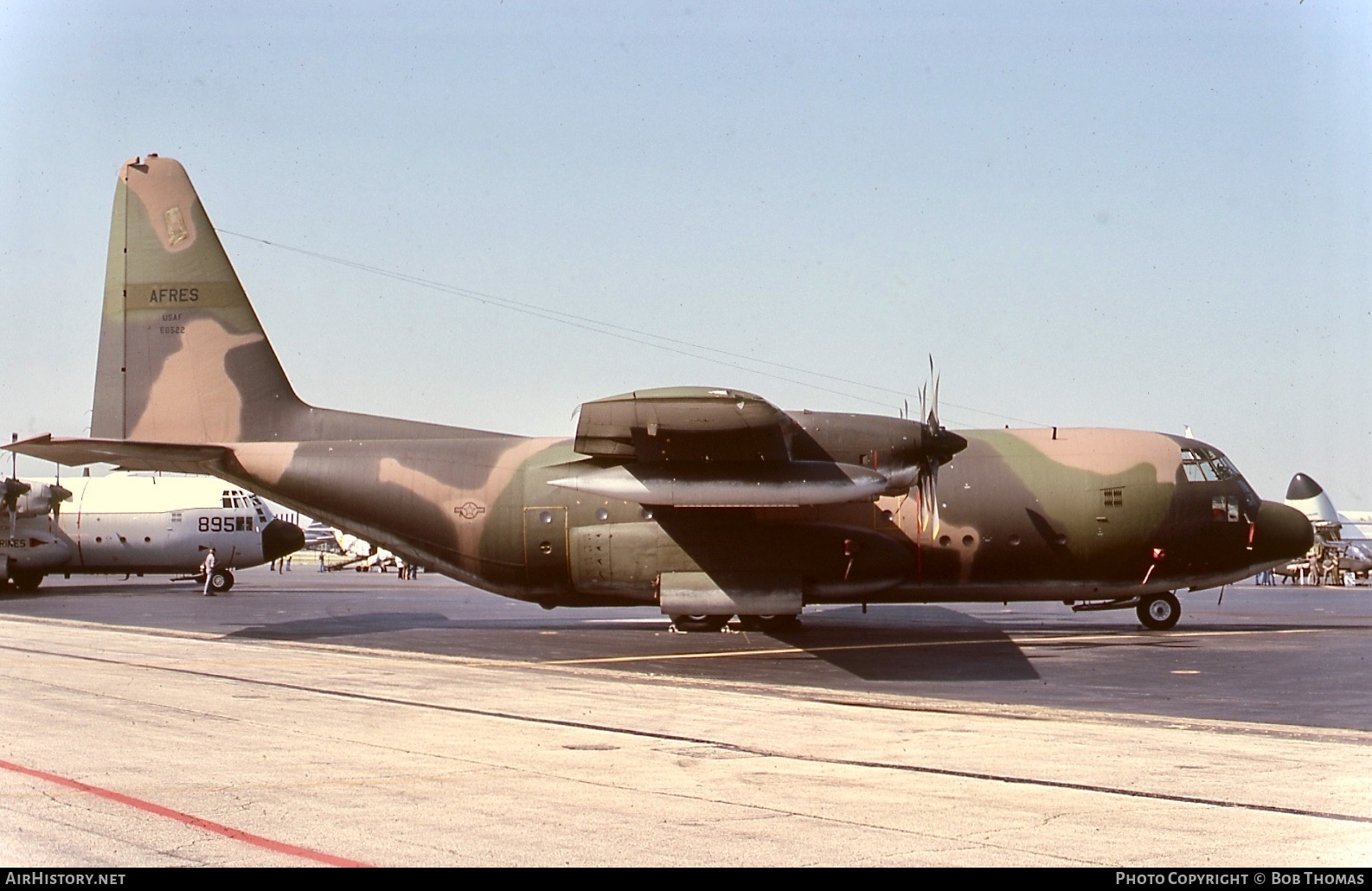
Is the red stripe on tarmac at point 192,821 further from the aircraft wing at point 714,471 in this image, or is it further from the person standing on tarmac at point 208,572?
the person standing on tarmac at point 208,572

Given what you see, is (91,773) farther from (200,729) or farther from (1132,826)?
(1132,826)

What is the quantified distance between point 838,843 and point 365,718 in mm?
7669

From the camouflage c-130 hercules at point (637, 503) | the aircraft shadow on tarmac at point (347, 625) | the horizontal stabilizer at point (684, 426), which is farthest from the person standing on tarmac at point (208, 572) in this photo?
the horizontal stabilizer at point (684, 426)

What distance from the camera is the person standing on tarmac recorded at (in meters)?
47.3

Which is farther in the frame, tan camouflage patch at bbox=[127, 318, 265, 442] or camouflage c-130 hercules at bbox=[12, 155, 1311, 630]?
tan camouflage patch at bbox=[127, 318, 265, 442]

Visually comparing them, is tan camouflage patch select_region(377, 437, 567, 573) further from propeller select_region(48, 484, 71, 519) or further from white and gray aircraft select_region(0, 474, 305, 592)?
propeller select_region(48, 484, 71, 519)

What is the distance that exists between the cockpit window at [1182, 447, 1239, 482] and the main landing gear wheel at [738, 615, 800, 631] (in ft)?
28.5

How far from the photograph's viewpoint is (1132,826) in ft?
28.0

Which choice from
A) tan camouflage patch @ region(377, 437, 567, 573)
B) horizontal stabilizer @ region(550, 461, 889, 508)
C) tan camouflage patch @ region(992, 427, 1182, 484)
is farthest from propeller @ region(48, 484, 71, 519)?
tan camouflage patch @ region(992, 427, 1182, 484)

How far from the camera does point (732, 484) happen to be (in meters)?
20.4

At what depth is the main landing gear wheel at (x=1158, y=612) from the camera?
27156 millimetres

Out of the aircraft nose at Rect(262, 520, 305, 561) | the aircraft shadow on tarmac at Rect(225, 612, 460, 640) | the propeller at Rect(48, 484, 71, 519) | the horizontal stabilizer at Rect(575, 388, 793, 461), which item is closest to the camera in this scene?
the horizontal stabilizer at Rect(575, 388, 793, 461)

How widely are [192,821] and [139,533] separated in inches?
1806
